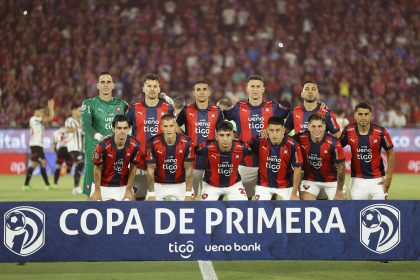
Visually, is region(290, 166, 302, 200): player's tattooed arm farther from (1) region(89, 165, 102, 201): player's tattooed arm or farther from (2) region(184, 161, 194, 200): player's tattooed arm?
(1) region(89, 165, 102, 201): player's tattooed arm

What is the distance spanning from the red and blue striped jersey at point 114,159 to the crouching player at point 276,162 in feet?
4.72

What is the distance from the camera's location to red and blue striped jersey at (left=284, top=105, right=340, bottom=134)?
8.97m

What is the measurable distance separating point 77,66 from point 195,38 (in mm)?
4402

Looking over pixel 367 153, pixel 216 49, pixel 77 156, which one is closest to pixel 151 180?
pixel 367 153

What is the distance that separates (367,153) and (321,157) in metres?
0.54

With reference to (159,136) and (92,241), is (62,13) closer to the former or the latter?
(159,136)

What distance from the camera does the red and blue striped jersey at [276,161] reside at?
8.64 m

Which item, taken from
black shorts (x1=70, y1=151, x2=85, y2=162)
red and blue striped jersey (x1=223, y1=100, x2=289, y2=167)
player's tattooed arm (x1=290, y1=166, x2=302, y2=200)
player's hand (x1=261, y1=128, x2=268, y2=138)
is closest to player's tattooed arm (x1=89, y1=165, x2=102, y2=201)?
Answer: red and blue striped jersey (x1=223, y1=100, x2=289, y2=167)

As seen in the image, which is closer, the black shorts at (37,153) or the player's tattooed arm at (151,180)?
the player's tattooed arm at (151,180)

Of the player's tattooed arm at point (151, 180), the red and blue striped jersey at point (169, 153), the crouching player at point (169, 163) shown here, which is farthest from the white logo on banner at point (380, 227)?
the player's tattooed arm at point (151, 180)

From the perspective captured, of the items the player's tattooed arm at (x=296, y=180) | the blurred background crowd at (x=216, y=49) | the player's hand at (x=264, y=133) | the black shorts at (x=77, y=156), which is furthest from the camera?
the blurred background crowd at (x=216, y=49)

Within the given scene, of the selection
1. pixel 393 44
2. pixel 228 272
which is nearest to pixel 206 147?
pixel 228 272

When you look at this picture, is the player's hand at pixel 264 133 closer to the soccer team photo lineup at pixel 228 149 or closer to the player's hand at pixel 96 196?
the soccer team photo lineup at pixel 228 149

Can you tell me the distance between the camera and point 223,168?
29.1ft
